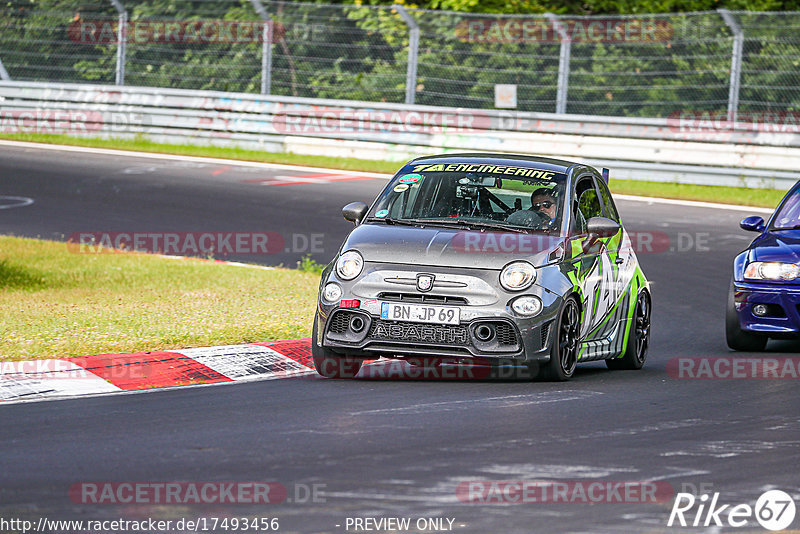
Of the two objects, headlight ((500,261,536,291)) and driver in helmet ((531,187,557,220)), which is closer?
headlight ((500,261,536,291))

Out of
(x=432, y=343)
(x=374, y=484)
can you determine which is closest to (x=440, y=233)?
(x=432, y=343)

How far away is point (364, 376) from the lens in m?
9.74

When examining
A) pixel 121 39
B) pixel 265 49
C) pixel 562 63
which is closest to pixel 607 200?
pixel 562 63

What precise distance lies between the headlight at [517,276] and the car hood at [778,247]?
320 centimetres

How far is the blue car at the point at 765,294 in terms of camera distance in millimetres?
11367

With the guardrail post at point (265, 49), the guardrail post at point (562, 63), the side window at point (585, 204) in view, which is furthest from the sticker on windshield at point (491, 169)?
the guardrail post at point (265, 49)

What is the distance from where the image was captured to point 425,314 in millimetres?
9016

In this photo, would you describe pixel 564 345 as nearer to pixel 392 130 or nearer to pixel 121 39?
pixel 392 130

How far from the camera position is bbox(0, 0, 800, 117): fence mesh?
912 inches

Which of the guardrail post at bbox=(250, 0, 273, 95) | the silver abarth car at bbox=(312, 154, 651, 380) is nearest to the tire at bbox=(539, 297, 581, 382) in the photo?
the silver abarth car at bbox=(312, 154, 651, 380)

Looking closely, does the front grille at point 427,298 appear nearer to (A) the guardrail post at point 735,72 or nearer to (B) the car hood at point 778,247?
(B) the car hood at point 778,247

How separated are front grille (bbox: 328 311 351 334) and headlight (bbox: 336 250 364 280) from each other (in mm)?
245

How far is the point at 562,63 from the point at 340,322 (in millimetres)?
15683

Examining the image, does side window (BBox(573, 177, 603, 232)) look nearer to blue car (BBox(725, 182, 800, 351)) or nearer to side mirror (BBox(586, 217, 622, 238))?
side mirror (BBox(586, 217, 622, 238))
